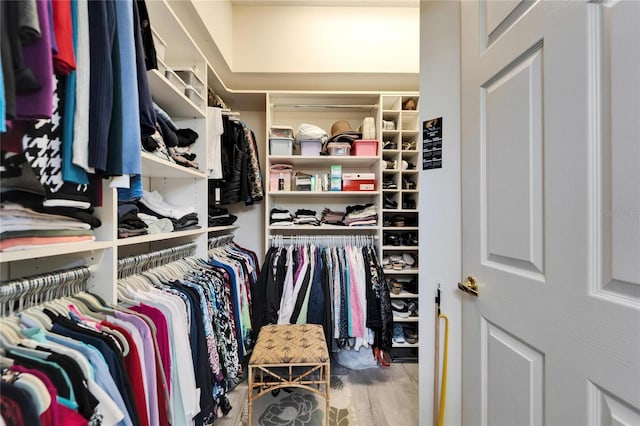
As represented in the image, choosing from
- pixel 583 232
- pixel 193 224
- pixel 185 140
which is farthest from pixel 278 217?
pixel 583 232

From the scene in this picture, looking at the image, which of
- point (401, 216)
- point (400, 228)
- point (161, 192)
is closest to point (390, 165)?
point (401, 216)

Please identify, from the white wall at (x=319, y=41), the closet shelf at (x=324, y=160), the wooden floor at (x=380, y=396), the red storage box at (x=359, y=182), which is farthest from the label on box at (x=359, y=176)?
the wooden floor at (x=380, y=396)

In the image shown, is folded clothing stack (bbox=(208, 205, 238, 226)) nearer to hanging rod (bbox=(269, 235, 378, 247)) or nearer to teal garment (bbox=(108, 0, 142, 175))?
hanging rod (bbox=(269, 235, 378, 247))

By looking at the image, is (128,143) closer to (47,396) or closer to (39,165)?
(39,165)

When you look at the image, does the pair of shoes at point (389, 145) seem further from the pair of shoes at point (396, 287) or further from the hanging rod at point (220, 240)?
the hanging rod at point (220, 240)

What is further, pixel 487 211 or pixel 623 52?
pixel 487 211

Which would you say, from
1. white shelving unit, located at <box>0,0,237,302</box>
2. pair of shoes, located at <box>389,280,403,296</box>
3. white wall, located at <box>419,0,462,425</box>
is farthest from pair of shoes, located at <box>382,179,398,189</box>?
white shelving unit, located at <box>0,0,237,302</box>

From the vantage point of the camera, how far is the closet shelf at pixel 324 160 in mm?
2107

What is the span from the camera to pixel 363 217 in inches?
85.6

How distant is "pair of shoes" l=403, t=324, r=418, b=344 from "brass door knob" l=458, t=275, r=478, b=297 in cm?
151

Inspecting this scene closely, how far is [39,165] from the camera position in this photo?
600mm

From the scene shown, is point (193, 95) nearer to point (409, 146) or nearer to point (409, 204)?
point (409, 146)

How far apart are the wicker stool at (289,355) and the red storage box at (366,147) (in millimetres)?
1428

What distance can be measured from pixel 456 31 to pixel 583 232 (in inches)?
39.3
